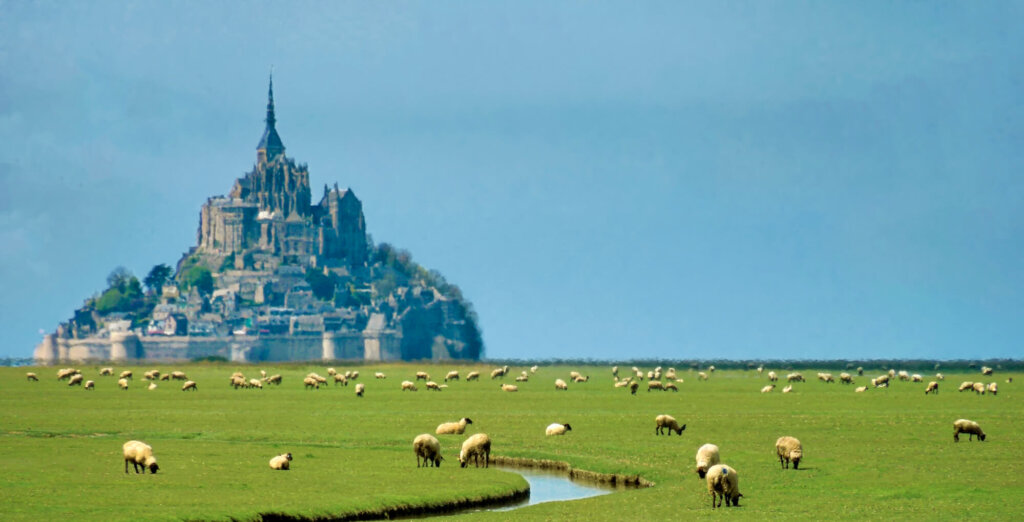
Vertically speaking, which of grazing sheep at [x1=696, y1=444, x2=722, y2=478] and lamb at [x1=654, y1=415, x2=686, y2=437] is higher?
lamb at [x1=654, y1=415, x2=686, y2=437]

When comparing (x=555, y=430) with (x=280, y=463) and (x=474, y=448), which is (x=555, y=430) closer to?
(x=474, y=448)

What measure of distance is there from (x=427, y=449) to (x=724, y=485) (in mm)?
13222

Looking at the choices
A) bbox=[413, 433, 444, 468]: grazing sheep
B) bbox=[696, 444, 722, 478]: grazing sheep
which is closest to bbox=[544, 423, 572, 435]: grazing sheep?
bbox=[413, 433, 444, 468]: grazing sheep

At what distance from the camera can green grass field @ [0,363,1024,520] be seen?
35719 millimetres

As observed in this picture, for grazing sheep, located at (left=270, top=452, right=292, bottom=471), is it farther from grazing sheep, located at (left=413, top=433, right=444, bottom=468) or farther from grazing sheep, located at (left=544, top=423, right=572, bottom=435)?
grazing sheep, located at (left=544, top=423, right=572, bottom=435)

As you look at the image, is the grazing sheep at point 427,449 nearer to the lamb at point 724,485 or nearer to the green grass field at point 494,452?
the green grass field at point 494,452

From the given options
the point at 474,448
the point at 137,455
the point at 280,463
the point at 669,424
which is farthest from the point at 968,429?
the point at 137,455

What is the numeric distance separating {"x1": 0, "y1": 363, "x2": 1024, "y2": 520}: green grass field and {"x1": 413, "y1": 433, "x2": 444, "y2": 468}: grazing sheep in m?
0.50

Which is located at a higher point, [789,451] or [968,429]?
[968,429]

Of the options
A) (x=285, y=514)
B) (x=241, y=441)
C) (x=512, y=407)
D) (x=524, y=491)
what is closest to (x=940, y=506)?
(x=524, y=491)

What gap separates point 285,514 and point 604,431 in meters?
26.1

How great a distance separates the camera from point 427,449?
150 ft

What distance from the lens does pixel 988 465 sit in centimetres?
4388

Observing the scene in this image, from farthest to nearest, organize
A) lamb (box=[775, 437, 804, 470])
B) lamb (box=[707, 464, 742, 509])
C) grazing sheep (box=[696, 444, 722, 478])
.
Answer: lamb (box=[775, 437, 804, 470])
grazing sheep (box=[696, 444, 722, 478])
lamb (box=[707, 464, 742, 509])
